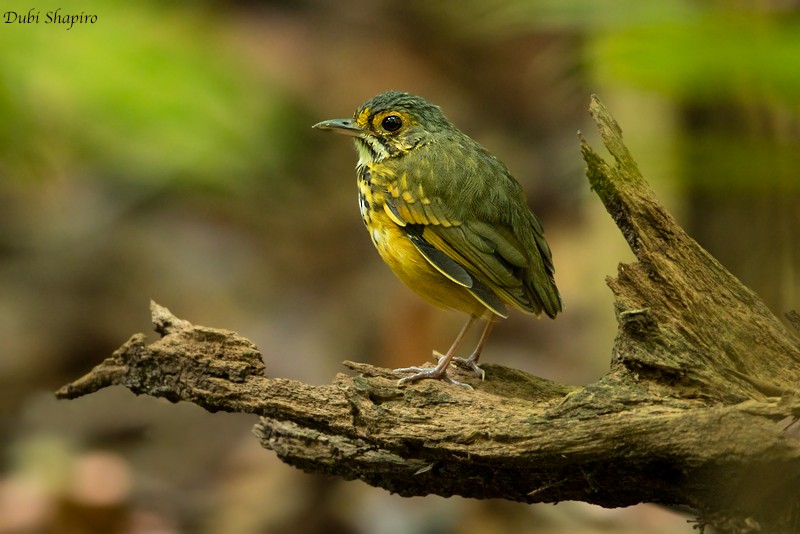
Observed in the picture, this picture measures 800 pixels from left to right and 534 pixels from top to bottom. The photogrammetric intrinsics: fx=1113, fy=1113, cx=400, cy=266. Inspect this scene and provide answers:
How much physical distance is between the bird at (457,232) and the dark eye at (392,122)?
3.8 inches

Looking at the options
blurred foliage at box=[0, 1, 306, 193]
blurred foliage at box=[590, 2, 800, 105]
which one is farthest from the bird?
blurred foliage at box=[0, 1, 306, 193]

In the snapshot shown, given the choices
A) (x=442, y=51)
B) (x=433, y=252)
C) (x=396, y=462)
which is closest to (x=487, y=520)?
(x=433, y=252)

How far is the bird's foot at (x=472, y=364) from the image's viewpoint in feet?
14.5

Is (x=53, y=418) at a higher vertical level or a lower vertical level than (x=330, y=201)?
lower

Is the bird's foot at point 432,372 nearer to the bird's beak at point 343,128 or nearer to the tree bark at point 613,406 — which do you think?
the tree bark at point 613,406

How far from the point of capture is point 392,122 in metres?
5.21

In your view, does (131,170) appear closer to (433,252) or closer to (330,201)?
(330,201)

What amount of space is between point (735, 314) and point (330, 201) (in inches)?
344

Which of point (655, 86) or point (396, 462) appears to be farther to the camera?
point (655, 86)

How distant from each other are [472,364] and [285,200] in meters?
7.31

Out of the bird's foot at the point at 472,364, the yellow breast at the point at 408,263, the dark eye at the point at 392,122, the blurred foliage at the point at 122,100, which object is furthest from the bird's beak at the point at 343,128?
the blurred foliage at the point at 122,100

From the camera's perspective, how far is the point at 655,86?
520 cm

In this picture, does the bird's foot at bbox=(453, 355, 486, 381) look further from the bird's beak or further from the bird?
the bird's beak

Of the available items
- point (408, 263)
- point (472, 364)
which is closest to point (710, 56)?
point (408, 263)
